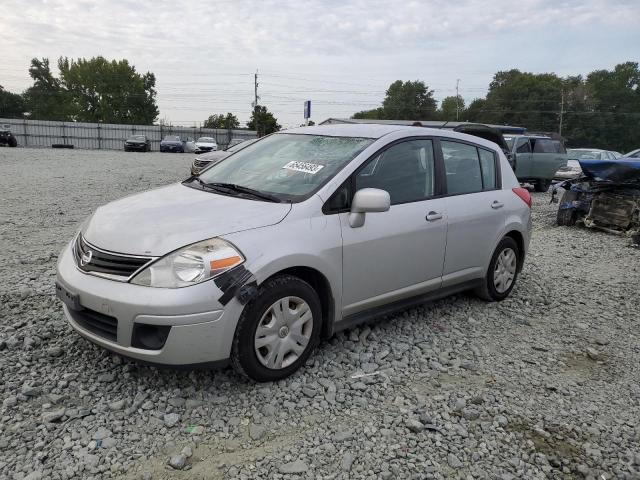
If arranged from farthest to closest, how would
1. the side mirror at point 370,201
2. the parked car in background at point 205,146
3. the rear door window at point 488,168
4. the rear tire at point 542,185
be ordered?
the parked car in background at point 205,146 < the rear tire at point 542,185 < the rear door window at point 488,168 < the side mirror at point 370,201

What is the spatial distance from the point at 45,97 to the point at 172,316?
90.4 m

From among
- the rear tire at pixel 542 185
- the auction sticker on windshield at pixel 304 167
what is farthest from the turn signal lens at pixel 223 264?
the rear tire at pixel 542 185

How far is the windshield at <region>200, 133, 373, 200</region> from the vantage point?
145 inches

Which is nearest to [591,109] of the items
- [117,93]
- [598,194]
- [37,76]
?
[117,93]

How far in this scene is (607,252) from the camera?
8.08 metres

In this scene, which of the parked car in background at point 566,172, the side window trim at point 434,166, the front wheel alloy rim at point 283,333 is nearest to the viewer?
the front wheel alloy rim at point 283,333

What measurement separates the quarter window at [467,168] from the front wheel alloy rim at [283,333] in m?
1.87

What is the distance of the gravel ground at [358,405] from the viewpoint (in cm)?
265

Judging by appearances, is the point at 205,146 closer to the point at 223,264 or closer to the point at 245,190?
the point at 245,190

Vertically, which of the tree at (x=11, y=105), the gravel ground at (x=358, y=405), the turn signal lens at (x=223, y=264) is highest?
the tree at (x=11, y=105)

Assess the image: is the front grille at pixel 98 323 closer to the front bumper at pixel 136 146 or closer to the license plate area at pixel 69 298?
the license plate area at pixel 69 298

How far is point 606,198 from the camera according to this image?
9664 millimetres

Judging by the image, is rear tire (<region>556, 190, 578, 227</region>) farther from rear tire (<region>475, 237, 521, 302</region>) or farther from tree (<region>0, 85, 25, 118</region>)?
tree (<region>0, 85, 25, 118</region>)

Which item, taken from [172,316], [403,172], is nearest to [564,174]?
[403,172]
